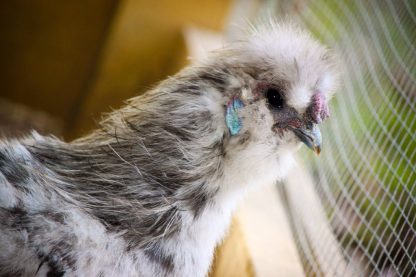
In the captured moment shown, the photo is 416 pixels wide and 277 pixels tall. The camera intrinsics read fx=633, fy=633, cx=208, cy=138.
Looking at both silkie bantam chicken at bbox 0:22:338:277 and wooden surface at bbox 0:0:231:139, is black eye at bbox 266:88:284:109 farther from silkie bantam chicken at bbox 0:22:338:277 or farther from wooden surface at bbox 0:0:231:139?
wooden surface at bbox 0:0:231:139

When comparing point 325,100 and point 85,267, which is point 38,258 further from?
point 325,100

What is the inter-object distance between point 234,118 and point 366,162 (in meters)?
0.54

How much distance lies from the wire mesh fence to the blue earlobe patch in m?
0.48

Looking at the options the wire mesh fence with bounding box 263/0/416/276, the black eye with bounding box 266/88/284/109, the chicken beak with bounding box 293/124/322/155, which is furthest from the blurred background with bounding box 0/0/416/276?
the black eye with bounding box 266/88/284/109

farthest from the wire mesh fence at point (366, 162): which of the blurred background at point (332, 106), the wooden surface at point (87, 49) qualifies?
the wooden surface at point (87, 49)

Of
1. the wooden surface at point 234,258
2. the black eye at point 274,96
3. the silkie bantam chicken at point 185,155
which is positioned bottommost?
the wooden surface at point 234,258

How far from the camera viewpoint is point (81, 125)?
151 inches

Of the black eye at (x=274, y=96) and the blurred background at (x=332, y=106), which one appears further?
the blurred background at (x=332, y=106)

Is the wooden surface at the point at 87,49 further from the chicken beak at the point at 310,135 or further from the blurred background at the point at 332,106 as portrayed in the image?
the chicken beak at the point at 310,135

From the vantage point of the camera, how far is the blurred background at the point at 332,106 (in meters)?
1.89

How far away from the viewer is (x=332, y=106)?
2.49 metres

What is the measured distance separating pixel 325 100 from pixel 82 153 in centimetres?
70

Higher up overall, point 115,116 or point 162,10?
point 162,10

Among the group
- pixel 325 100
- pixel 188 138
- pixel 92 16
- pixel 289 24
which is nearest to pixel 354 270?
pixel 325 100
